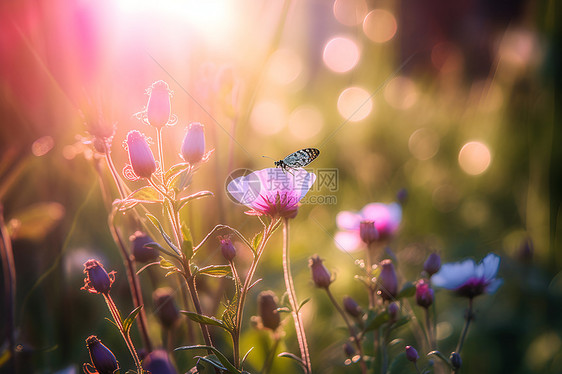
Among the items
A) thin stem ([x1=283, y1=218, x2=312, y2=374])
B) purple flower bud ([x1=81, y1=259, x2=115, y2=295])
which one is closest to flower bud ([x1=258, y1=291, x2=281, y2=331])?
thin stem ([x1=283, y1=218, x2=312, y2=374])

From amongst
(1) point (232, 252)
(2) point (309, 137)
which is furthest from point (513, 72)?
(1) point (232, 252)

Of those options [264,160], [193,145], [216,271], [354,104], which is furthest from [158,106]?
[354,104]

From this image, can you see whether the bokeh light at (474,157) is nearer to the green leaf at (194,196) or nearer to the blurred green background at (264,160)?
the blurred green background at (264,160)

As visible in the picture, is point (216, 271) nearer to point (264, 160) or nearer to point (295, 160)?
point (295, 160)

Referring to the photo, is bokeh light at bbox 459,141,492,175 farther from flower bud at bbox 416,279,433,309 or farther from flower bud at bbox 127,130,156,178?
flower bud at bbox 127,130,156,178

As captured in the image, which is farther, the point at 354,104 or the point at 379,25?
the point at 379,25

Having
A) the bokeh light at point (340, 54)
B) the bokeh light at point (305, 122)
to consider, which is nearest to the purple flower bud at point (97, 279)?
the bokeh light at point (305, 122)
